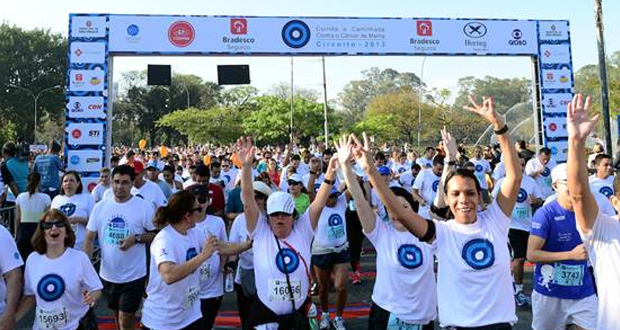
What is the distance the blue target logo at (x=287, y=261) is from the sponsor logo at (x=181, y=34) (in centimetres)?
970

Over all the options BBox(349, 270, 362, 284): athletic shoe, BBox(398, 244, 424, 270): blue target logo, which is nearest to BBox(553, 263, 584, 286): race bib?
BBox(398, 244, 424, 270): blue target logo

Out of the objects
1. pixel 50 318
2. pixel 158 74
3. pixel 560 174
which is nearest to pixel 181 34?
pixel 158 74

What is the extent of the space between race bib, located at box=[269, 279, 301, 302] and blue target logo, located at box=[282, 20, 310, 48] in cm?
979

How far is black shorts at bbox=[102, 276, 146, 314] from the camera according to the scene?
15.8ft

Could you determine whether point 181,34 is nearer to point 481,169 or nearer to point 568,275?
point 481,169

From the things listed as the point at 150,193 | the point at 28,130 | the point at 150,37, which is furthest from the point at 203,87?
the point at 150,193

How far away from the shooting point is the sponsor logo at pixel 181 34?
1241 cm

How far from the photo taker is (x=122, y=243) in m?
4.84

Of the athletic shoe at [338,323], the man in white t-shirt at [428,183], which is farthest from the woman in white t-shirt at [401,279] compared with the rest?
the man in white t-shirt at [428,183]

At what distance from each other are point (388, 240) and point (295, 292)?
774mm

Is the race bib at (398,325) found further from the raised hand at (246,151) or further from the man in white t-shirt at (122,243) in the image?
the man in white t-shirt at (122,243)

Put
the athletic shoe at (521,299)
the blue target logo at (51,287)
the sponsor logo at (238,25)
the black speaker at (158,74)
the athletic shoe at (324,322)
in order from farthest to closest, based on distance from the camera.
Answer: the black speaker at (158,74), the sponsor logo at (238,25), the athletic shoe at (521,299), the athletic shoe at (324,322), the blue target logo at (51,287)

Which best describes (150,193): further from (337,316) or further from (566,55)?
(566,55)

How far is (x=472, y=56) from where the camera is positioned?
13.6 m
